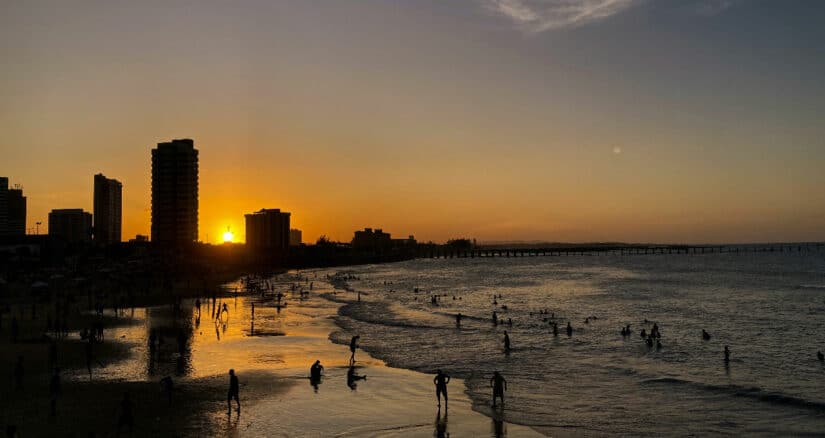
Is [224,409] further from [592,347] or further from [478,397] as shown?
[592,347]

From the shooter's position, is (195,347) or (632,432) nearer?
(632,432)

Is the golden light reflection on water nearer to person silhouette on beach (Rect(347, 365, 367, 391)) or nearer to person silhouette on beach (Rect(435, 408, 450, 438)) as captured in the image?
person silhouette on beach (Rect(347, 365, 367, 391))

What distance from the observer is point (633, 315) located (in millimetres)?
59031

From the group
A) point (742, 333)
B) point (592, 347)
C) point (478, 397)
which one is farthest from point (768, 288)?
point (478, 397)

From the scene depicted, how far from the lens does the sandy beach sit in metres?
19.6

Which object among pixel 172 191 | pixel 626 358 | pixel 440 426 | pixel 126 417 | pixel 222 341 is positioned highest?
pixel 172 191

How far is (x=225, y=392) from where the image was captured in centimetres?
2409

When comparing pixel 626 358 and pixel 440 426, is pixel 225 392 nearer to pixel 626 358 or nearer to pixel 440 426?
pixel 440 426

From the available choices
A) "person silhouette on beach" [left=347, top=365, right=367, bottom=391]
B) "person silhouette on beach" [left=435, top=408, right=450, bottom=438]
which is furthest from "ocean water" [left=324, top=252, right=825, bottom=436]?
"person silhouette on beach" [left=347, top=365, right=367, bottom=391]

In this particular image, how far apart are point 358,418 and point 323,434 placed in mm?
2216

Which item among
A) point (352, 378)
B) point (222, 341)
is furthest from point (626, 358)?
point (222, 341)

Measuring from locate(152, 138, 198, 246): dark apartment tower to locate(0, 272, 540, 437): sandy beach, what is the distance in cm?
14601

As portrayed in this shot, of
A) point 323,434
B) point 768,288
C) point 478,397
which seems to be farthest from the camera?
point 768,288

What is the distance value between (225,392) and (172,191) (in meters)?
168
